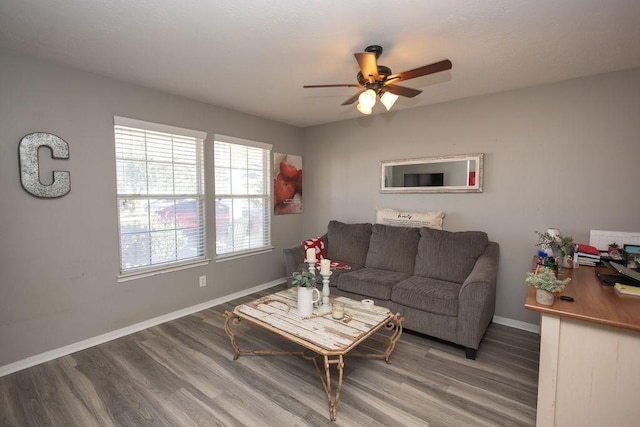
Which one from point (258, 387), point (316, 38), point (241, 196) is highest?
point (316, 38)

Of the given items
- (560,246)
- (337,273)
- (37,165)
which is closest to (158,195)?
(37,165)

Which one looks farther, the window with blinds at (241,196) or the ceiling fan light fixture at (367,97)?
the window with blinds at (241,196)

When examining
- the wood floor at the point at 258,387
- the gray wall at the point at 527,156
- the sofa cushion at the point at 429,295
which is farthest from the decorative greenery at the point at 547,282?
the gray wall at the point at 527,156

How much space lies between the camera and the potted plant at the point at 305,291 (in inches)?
85.9

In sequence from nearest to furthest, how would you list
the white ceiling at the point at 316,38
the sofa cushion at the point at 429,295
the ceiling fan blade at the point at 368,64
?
the white ceiling at the point at 316,38, the ceiling fan blade at the point at 368,64, the sofa cushion at the point at 429,295

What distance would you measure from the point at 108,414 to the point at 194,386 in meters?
0.50

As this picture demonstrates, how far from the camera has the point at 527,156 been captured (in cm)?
296

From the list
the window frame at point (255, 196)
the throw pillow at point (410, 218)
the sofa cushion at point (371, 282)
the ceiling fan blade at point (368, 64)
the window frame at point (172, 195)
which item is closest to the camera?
the ceiling fan blade at point (368, 64)

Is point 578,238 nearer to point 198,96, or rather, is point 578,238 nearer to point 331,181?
point 331,181

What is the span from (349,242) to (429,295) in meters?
1.36

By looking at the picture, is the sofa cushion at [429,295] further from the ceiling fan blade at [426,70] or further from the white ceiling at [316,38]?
the white ceiling at [316,38]

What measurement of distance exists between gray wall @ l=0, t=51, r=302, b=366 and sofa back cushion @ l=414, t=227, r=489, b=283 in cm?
278

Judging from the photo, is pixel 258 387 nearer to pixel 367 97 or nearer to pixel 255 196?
pixel 367 97

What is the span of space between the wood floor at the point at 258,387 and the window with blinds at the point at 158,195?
2.93ft
